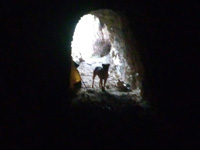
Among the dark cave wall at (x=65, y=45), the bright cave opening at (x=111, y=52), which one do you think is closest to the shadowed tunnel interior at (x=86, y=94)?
the dark cave wall at (x=65, y=45)

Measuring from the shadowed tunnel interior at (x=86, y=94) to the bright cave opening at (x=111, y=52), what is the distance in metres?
0.72

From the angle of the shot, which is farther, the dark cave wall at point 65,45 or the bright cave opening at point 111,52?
the bright cave opening at point 111,52

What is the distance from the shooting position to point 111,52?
10.1 meters

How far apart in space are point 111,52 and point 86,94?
174 inches

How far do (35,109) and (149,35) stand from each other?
10.0 ft

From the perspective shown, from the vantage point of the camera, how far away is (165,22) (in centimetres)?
544

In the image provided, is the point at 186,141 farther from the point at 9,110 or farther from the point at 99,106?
the point at 9,110

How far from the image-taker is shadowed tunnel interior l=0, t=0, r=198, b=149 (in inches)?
180

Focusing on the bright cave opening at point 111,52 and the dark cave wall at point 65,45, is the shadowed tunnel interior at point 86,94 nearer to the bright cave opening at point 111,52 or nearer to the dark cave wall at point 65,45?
the dark cave wall at point 65,45

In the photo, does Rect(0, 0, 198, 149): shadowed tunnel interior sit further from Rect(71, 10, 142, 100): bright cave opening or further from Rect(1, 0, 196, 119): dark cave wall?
Rect(71, 10, 142, 100): bright cave opening

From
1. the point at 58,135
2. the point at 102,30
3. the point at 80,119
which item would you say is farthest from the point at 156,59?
the point at 102,30

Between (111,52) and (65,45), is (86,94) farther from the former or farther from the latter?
(111,52)

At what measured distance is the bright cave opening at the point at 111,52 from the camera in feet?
22.0

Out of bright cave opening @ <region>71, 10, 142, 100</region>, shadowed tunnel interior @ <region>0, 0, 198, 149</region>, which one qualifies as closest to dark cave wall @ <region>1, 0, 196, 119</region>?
shadowed tunnel interior @ <region>0, 0, 198, 149</region>
